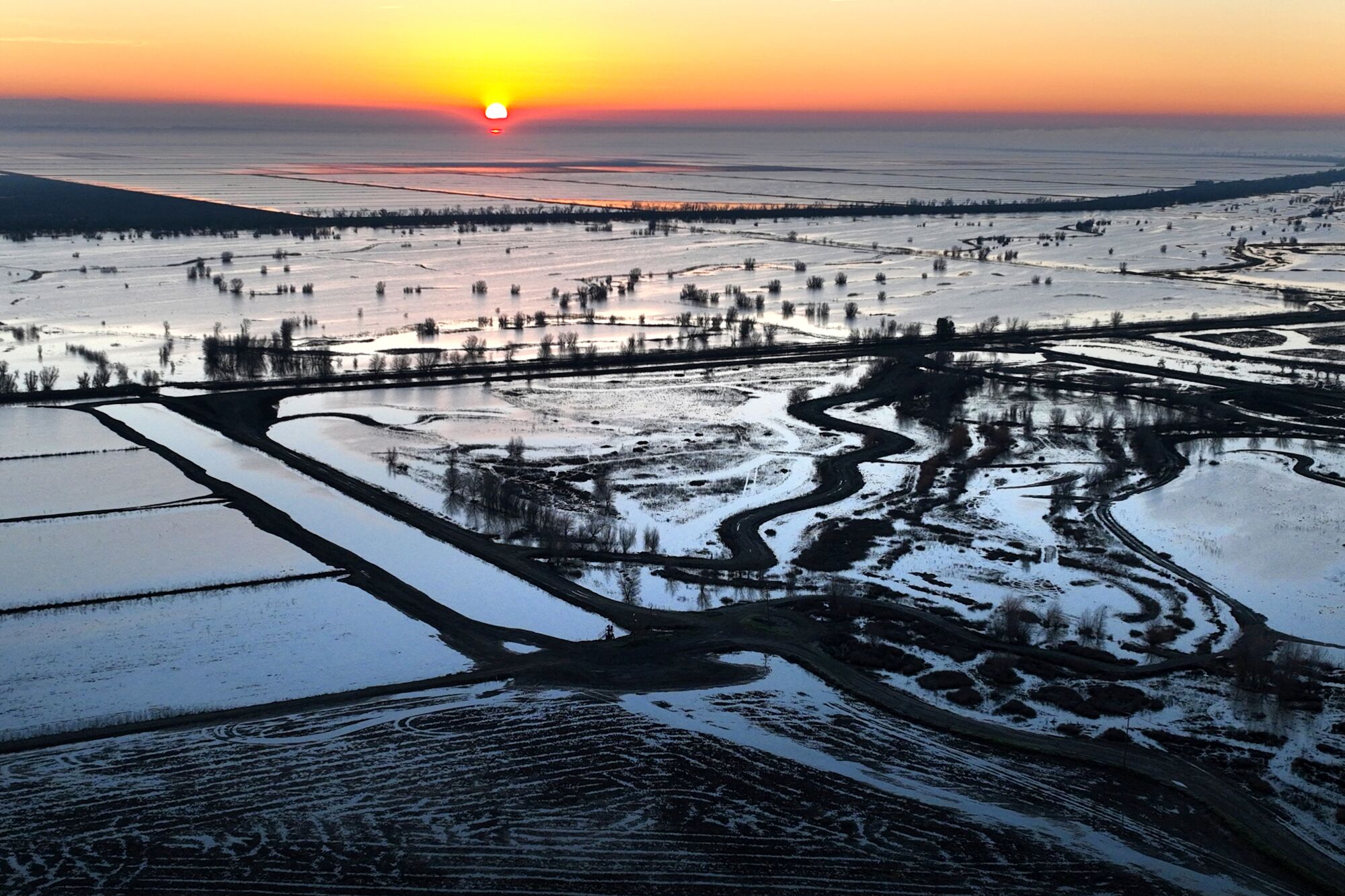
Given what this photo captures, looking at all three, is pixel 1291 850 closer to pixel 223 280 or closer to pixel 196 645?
pixel 196 645

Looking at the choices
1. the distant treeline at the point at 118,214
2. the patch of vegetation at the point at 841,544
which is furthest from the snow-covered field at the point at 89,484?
the distant treeline at the point at 118,214

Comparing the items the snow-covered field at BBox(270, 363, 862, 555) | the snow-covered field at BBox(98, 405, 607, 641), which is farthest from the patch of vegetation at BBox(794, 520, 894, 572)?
the snow-covered field at BBox(98, 405, 607, 641)

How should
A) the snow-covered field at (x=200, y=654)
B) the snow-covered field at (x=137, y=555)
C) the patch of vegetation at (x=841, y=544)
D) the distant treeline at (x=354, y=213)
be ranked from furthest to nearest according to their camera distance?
the distant treeline at (x=354, y=213) → the patch of vegetation at (x=841, y=544) → the snow-covered field at (x=137, y=555) → the snow-covered field at (x=200, y=654)

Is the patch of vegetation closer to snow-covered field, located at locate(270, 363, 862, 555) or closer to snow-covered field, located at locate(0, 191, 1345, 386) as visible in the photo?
snow-covered field, located at locate(270, 363, 862, 555)

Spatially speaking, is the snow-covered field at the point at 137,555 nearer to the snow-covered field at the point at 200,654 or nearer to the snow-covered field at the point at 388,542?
the snow-covered field at the point at 200,654

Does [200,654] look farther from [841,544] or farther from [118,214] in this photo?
[118,214]

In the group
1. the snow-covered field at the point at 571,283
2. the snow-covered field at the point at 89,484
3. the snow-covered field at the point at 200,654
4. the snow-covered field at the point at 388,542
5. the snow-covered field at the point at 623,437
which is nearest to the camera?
the snow-covered field at the point at 200,654

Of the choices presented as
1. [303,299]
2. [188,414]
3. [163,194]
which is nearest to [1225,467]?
[188,414]

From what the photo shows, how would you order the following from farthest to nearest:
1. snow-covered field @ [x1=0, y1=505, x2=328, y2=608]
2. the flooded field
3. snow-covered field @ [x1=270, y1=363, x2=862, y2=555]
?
snow-covered field @ [x1=270, y1=363, x2=862, y2=555] → snow-covered field @ [x1=0, y1=505, x2=328, y2=608] → the flooded field

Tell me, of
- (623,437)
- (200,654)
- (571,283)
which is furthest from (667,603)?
(571,283)
